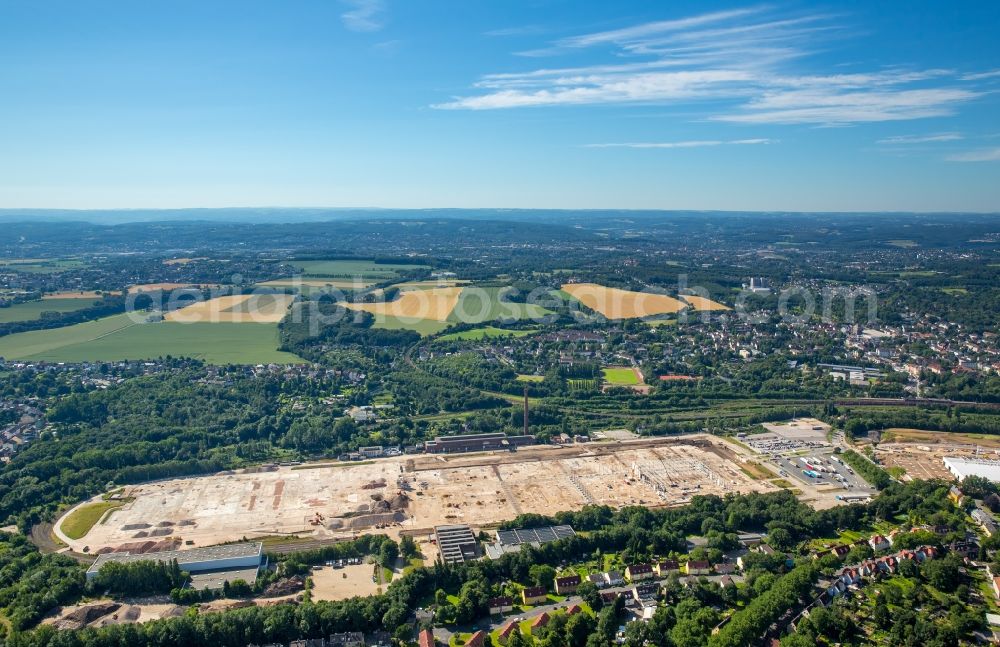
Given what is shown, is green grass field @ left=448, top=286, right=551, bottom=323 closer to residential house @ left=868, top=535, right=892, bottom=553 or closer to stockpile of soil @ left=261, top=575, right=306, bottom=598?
stockpile of soil @ left=261, top=575, right=306, bottom=598

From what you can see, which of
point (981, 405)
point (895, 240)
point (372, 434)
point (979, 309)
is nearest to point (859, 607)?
point (372, 434)

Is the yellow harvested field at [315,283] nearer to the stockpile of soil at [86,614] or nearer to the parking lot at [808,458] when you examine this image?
the parking lot at [808,458]

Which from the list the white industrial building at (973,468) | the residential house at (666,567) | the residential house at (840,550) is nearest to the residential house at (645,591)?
the residential house at (666,567)

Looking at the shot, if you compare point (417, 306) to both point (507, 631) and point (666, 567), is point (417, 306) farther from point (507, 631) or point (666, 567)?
point (507, 631)

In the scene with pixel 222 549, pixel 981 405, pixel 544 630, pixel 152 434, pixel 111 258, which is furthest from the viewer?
pixel 111 258

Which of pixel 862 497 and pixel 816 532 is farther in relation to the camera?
pixel 862 497

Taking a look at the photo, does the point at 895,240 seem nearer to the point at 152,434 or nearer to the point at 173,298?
the point at 173,298

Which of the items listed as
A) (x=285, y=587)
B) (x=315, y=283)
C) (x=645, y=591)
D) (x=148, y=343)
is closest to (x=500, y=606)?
(x=645, y=591)

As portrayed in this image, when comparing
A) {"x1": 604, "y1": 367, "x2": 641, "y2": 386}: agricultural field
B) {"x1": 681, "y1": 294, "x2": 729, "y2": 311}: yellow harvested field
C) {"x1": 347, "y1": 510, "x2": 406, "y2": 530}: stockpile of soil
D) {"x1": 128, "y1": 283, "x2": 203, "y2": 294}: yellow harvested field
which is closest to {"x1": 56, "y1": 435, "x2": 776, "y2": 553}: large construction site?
{"x1": 347, "y1": 510, "x2": 406, "y2": 530}: stockpile of soil
